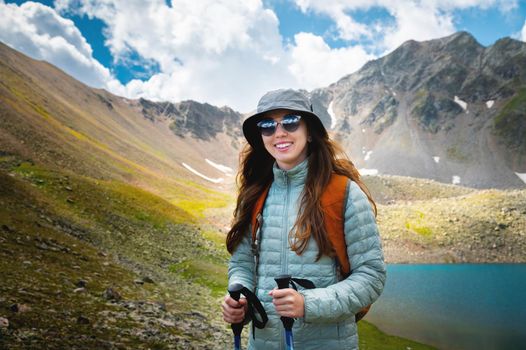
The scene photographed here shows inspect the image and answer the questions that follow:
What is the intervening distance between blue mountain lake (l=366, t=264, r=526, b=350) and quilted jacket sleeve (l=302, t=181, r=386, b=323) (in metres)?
26.3

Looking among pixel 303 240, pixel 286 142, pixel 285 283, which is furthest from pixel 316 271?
pixel 286 142

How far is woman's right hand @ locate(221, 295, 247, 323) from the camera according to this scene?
3.69 metres

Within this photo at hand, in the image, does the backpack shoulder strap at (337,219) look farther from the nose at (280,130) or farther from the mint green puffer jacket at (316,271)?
the nose at (280,130)

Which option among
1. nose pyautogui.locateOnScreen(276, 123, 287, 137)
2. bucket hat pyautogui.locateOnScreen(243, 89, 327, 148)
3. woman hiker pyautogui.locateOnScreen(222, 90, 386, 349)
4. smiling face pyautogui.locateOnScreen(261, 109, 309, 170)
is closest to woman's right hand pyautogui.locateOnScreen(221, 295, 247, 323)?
woman hiker pyautogui.locateOnScreen(222, 90, 386, 349)

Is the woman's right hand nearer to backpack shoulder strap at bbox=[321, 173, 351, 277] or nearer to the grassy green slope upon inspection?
backpack shoulder strap at bbox=[321, 173, 351, 277]

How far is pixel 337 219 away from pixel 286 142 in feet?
3.78

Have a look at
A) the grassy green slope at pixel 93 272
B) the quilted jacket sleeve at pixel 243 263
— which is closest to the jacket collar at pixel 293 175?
the quilted jacket sleeve at pixel 243 263

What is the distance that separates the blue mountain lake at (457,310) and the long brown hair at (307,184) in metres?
26.2

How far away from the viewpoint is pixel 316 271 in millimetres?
3539

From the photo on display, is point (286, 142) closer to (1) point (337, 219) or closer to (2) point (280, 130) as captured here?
(2) point (280, 130)

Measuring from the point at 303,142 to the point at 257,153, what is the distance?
1095 millimetres

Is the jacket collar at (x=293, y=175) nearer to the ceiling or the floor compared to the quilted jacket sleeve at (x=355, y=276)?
nearer to the ceiling

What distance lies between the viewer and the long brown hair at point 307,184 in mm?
3547

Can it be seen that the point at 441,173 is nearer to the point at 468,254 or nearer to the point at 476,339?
the point at 468,254
